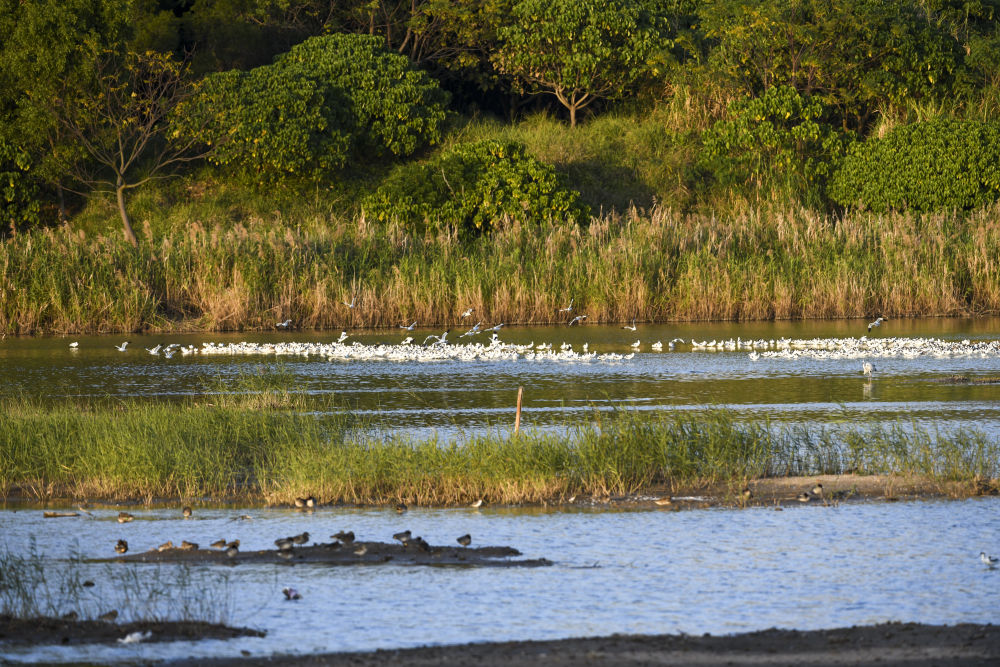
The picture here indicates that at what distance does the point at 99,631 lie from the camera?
7047 millimetres

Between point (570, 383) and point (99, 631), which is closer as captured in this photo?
point (99, 631)

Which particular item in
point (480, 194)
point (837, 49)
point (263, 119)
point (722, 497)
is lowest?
point (722, 497)

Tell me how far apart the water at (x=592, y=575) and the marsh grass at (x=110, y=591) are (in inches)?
3.1

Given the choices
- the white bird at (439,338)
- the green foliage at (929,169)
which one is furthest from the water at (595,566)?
the green foliage at (929,169)

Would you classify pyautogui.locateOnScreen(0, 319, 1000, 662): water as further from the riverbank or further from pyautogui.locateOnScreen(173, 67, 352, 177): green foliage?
pyautogui.locateOnScreen(173, 67, 352, 177): green foliage

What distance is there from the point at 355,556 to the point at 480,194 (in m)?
25.1

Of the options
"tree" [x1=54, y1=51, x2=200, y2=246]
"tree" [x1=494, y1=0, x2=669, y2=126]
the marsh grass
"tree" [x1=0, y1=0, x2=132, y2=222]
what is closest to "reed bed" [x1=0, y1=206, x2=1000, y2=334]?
"tree" [x1=54, y1=51, x2=200, y2=246]

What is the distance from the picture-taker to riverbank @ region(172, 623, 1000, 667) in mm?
6359

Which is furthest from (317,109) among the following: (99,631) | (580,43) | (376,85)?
(99,631)

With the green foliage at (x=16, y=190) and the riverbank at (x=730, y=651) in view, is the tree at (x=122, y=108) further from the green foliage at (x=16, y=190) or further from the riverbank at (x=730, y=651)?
the riverbank at (x=730, y=651)

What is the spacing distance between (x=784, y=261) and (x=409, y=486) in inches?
686

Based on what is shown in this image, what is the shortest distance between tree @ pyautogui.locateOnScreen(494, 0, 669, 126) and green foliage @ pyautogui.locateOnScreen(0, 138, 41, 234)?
43.8 feet

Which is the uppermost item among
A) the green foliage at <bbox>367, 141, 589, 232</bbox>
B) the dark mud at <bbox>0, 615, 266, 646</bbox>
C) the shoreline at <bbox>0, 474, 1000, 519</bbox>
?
the green foliage at <bbox>367, 141, 589, 232</bbox>

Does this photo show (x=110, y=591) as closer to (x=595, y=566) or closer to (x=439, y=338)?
(x=595, y=566)
